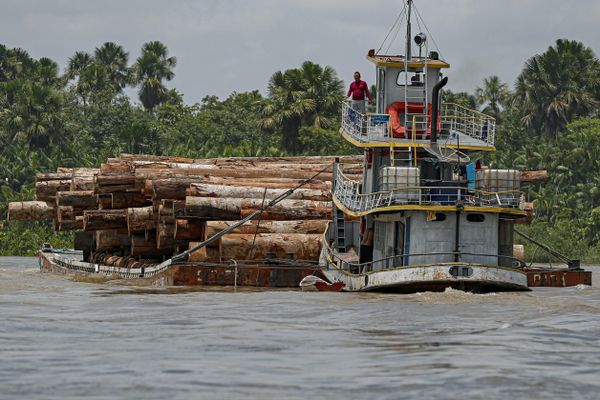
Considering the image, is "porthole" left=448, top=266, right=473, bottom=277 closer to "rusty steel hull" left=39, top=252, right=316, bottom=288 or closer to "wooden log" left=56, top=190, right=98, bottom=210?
"rusty steel hull" left=39, top=252, right=316, bottom=288

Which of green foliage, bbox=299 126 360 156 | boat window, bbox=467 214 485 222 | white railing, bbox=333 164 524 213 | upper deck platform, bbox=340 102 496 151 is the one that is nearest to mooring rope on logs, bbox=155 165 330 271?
upper deck platform, bbox=340 102 496 151

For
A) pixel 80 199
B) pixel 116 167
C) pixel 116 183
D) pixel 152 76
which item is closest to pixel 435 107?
pixel 116 183

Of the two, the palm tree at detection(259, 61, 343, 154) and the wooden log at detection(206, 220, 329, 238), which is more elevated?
the palm tree at detection(259, 61, 343, 154)

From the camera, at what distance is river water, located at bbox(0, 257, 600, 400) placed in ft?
53.6

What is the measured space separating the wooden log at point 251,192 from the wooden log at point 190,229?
84 centimetres

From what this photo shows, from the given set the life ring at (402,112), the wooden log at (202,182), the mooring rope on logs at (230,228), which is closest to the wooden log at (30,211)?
the wooden log at (202,182)

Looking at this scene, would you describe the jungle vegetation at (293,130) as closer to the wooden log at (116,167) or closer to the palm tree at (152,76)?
the palm tree at (152,76)

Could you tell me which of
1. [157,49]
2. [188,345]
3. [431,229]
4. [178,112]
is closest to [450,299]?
[431,229]

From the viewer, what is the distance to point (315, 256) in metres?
34.5

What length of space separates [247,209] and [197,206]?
1.34 m

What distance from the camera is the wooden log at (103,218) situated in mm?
38500

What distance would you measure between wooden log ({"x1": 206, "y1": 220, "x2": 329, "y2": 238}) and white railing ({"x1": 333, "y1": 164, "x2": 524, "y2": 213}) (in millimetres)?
3773

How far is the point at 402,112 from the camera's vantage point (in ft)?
105

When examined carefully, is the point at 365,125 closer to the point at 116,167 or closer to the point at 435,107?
the point at 435,107
